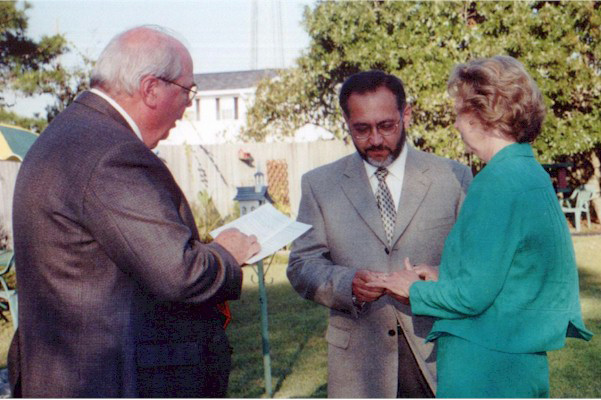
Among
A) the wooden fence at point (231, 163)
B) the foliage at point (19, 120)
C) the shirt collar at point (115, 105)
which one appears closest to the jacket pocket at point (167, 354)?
the shirt collar at point (115, 105)

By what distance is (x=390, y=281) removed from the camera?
2266 millimetres

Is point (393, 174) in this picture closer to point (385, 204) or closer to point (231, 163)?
point (385, 204)

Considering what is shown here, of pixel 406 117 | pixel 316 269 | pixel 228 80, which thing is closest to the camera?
pixel 316 269

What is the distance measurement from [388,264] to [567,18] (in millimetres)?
14781

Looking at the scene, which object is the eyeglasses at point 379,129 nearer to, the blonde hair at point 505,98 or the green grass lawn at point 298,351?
the blonde hair at point 505,98

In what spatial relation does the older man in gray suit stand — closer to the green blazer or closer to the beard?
the green blazer

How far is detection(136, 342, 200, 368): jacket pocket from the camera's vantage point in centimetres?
194

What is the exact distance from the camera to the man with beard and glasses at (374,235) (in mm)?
2588

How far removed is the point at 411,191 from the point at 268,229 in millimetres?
692

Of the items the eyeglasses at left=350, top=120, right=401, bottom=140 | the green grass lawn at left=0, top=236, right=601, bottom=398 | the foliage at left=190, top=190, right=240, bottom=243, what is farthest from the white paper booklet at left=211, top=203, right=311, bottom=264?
the foliage at left=190, top=190, right=240, bottom=243

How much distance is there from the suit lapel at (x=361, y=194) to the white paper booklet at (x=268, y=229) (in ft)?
1.16

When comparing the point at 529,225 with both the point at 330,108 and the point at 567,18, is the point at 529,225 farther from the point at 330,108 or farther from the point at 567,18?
the point at 330,108

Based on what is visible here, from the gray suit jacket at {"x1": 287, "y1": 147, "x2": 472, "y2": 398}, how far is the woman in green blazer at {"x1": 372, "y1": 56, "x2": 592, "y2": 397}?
19.9 inches

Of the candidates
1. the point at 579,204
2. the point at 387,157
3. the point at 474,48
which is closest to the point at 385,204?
the point at 387,157
